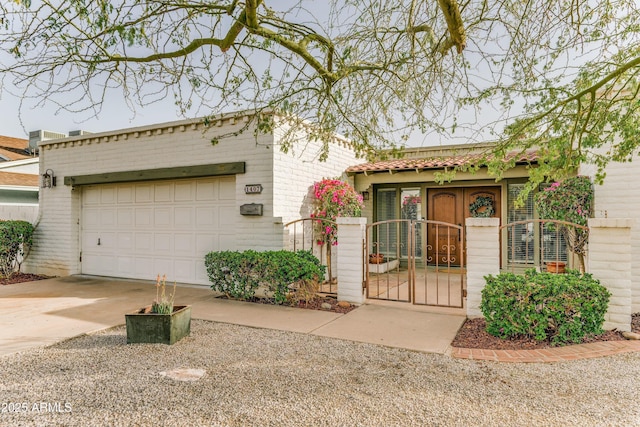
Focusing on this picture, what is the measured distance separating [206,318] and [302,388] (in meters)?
2.77

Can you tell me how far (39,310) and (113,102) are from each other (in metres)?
3.60

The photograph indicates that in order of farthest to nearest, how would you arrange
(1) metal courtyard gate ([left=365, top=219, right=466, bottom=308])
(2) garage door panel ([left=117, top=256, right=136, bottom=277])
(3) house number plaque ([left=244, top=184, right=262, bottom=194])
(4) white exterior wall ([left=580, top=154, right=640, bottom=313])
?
(2) garage door panel ([left=117, top=256, right=136, bottom=277])
(1) metal courtyard gate ([left=365, top=219, right=466, bottom=308])
(3) house number plaque ([left=244, top=184, right=262, bottom=194])
(4) white exterior wall ([left=580, top=154, right=640, bottom=313])

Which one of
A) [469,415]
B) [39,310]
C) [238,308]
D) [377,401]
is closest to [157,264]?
[39,310]

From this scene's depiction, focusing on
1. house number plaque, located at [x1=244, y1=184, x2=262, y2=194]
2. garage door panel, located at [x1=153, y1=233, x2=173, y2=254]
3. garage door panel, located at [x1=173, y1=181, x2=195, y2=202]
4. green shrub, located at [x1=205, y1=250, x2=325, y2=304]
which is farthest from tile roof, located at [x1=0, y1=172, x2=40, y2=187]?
green shrub, located at [x1=205, y1=250, x2=325, y2=304]

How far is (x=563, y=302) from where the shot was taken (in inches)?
169

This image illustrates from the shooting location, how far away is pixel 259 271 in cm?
631

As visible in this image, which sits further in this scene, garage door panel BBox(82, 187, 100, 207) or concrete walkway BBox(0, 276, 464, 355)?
garage door panel BBox(82, 187, 100, 207)

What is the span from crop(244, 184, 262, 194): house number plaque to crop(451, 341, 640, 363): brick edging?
14.1 ft

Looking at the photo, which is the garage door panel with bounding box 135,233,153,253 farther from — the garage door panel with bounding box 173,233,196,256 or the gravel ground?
the gravel ground

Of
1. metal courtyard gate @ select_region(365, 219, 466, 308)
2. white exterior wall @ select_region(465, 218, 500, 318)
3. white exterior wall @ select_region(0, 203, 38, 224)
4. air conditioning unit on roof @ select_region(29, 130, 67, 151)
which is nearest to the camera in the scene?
white exterior wall @ select_region(465, 218, 500, 318)

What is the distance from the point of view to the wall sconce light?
9.46 metres

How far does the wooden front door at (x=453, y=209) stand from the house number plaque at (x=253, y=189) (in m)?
4.72

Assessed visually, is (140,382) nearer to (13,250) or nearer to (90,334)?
(90,334)

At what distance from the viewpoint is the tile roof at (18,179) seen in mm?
12617
